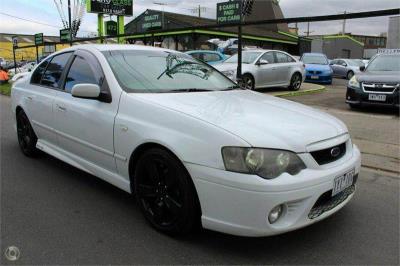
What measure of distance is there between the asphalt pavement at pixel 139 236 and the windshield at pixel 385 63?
22.1ft

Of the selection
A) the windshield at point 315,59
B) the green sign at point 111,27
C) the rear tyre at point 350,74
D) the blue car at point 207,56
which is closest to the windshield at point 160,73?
the blue car at point 207,56

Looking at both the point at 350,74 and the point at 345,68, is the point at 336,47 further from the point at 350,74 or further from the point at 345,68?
the point at 350,74

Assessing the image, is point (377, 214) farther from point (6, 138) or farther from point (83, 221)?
point (6, 138)

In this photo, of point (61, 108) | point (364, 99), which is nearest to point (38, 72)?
point (61, 108)

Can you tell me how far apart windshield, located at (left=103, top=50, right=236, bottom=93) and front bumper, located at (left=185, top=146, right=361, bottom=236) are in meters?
1.19

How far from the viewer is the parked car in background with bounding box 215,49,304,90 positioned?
41.3 feet

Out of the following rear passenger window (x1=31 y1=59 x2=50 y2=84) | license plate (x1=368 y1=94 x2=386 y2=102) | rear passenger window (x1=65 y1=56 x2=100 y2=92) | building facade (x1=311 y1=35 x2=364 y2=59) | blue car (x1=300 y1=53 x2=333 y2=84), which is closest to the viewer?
rear passenger window (x1=65 y1=56 x2=100 y2=92)

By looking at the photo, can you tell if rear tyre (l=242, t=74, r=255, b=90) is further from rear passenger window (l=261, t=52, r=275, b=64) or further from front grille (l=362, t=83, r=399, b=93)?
front grille (l=362, t=83, r=399, b=93)

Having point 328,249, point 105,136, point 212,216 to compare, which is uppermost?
point 105,136

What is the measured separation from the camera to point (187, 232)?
3314 millimetres

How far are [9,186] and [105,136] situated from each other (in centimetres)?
150

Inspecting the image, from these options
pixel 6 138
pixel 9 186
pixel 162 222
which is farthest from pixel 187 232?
pixel 6 138

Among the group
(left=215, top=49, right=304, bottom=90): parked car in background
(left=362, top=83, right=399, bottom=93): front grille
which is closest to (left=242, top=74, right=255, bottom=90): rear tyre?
(left=215, top=49, right=304, bottom=90): parked car in background

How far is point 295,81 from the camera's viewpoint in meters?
14.4
